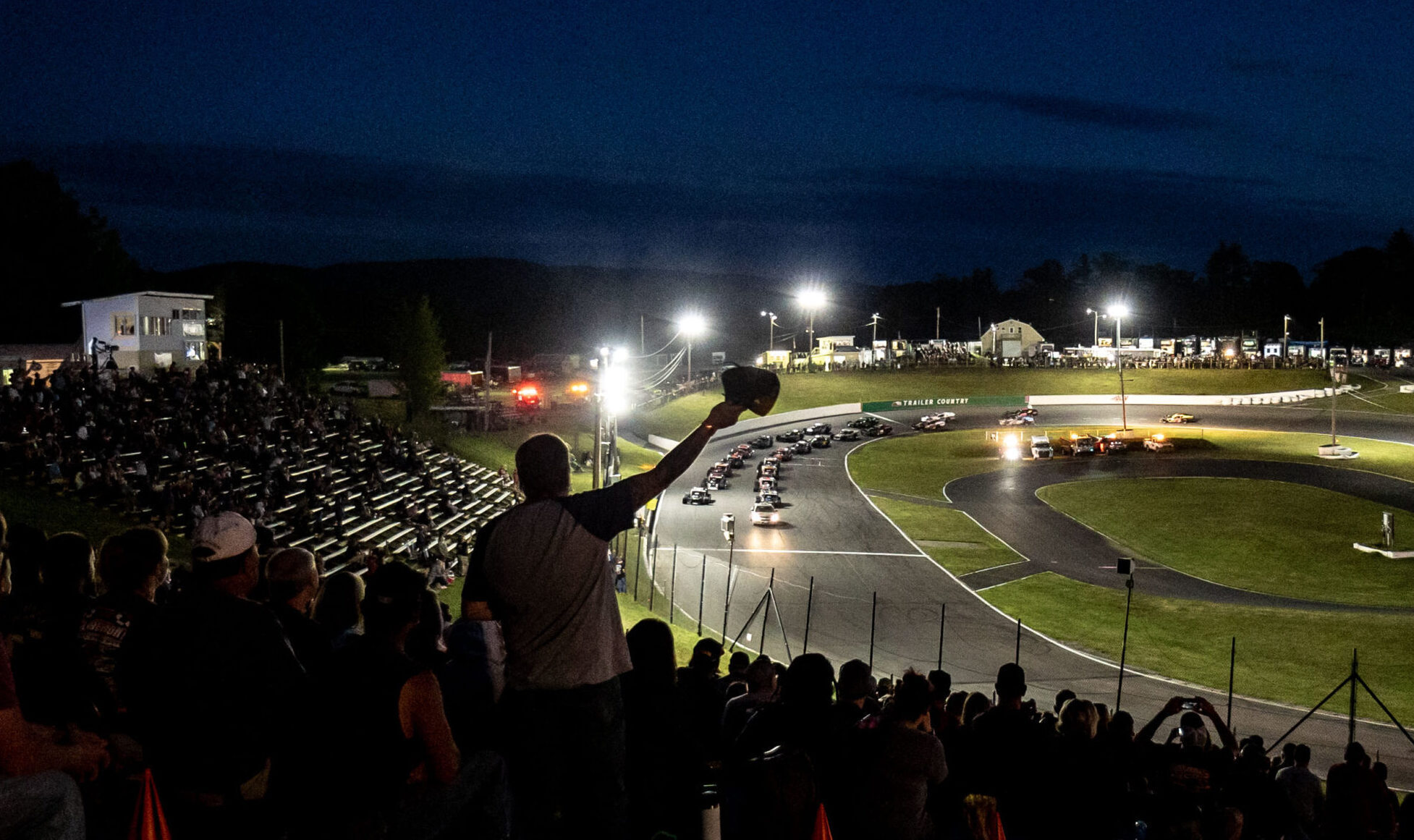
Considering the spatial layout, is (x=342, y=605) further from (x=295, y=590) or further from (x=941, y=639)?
(x=941, y=639)

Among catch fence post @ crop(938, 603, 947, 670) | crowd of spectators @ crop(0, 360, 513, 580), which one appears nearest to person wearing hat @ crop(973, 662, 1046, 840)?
catch fence post @ crop(938, 603, 947, 670)

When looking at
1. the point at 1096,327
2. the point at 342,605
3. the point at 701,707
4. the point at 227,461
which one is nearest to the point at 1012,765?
the point at 701,707

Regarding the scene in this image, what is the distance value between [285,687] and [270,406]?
28702mm

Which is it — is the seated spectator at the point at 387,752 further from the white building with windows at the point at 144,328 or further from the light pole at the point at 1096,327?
the light pole at the point at 1096,327

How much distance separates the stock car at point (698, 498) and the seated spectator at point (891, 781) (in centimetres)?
4131

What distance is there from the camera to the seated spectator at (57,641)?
3.83m

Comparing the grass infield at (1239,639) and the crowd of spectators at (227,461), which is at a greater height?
the crowd of spectators at (227,461)

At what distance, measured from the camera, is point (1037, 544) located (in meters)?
38.8

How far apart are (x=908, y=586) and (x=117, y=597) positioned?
2969 cm

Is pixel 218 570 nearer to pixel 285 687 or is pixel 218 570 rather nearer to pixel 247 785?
pixel 285 687

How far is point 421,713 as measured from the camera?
3408 millimetres

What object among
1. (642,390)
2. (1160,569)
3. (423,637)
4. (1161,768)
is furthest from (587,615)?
(642,390)

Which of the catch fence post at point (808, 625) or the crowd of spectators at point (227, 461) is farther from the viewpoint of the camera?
the crowd of spectators at point (227, 461)

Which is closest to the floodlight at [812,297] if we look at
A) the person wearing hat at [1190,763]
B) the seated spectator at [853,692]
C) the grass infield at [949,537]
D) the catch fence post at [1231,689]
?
the grass infield at [949,537]
